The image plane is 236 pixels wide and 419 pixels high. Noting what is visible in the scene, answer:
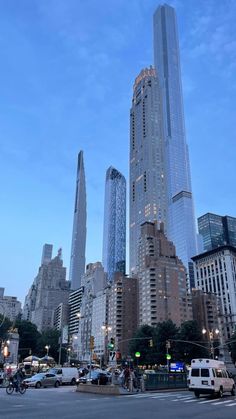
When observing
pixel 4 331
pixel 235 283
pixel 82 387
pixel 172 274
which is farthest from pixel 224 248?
pixel 82 387

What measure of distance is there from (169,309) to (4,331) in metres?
72.2

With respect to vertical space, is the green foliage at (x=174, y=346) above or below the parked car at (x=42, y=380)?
above

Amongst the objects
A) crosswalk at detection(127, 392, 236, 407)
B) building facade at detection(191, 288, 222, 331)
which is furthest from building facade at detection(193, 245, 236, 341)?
crosswalk at detection(127, 392, 236, 407)

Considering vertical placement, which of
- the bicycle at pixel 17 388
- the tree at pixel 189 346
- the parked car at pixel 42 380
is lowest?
the bicycle at pixel 17 388

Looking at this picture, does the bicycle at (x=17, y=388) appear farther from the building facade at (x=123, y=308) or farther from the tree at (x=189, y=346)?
the building facade at (x=123, y=308)

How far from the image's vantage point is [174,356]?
96688 mm

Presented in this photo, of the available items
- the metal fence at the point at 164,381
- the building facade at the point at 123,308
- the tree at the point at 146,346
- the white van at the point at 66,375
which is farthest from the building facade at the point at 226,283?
the metal fence at the point at 164,381

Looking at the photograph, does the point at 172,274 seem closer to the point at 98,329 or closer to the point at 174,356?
the point at 98,329

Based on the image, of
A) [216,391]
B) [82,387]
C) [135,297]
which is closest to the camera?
[216,391]

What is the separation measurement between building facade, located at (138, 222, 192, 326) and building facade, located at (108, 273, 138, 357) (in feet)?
36.5

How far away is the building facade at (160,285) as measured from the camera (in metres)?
156

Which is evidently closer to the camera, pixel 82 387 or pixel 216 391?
pixel 216 391

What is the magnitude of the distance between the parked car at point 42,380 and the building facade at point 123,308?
128 meters

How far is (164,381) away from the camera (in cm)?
3769
